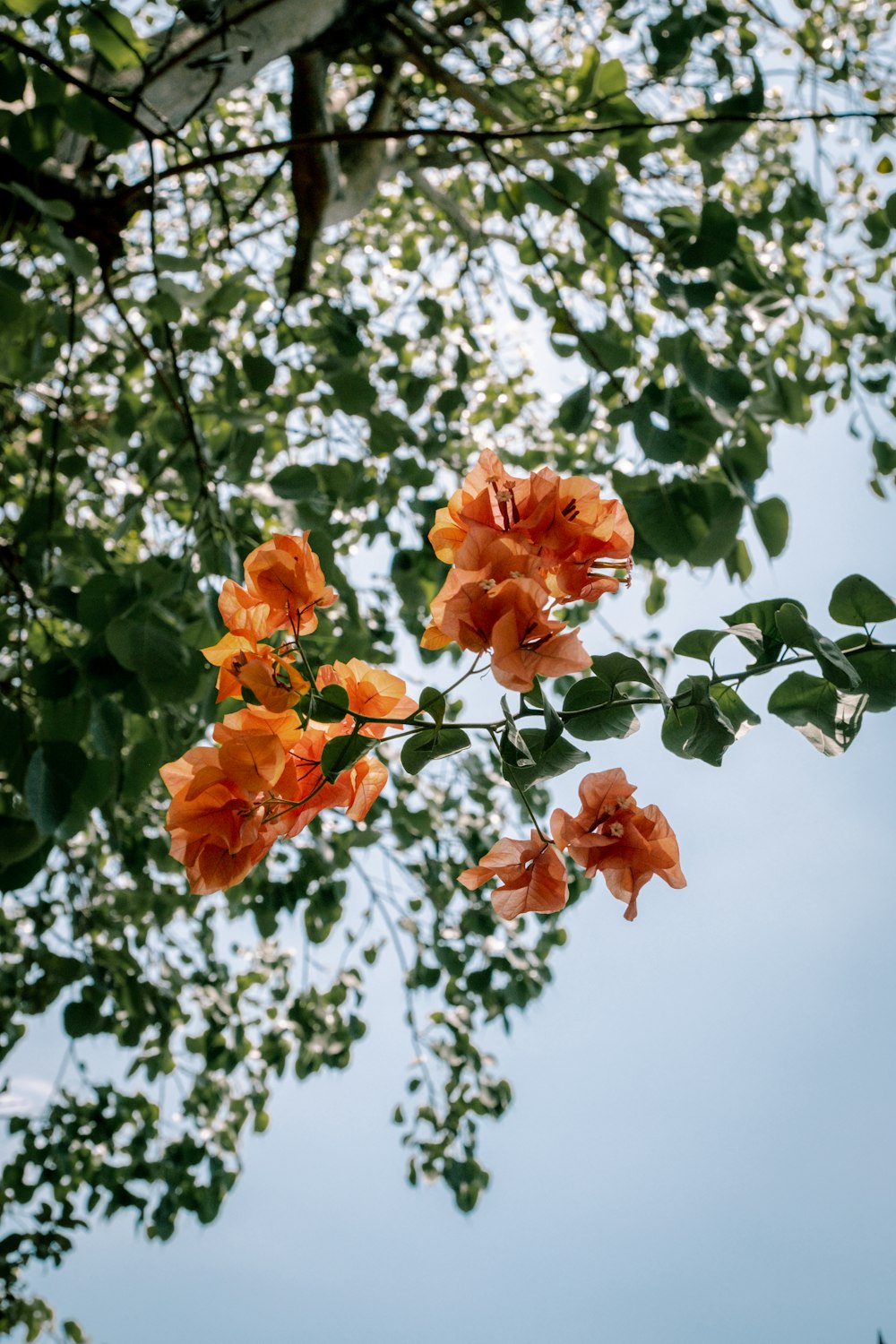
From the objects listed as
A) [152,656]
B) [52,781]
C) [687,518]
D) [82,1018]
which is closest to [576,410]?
[687,518]

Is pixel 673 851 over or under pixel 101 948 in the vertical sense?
under

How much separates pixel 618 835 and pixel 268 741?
160 mm

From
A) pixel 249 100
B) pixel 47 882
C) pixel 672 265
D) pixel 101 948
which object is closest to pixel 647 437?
pixel 672 265

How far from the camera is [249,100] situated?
3098 mm

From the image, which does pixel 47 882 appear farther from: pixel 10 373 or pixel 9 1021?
pixel 10 373

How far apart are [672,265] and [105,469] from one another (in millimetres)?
1480

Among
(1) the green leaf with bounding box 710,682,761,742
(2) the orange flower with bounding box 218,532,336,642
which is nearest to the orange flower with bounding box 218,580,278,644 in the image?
(2) the orange flower with bounding box 218,532,336,642

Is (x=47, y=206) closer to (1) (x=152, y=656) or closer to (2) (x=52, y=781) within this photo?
(1) (x=152, y=656)

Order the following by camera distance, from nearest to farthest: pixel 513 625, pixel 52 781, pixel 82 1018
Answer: pixel 513 625
pixel 52 781
pixel 82 1018

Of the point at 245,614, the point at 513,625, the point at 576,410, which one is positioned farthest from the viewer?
the point at 576,410

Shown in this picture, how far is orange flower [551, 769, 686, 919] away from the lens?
1.42 ft

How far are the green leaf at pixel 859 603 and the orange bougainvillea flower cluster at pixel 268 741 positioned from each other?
0.21m

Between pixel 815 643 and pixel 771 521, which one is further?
pixel 771 521

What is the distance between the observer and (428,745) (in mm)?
447
